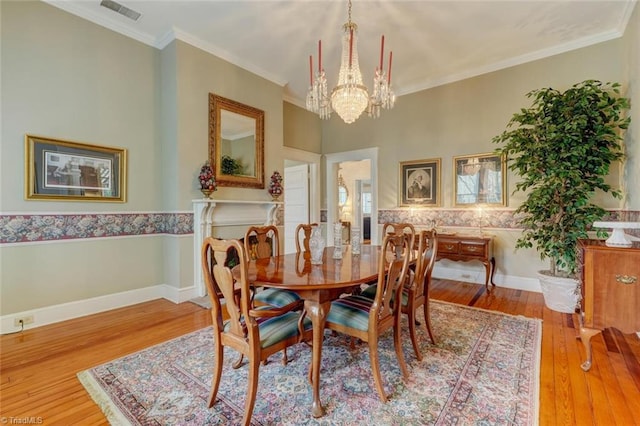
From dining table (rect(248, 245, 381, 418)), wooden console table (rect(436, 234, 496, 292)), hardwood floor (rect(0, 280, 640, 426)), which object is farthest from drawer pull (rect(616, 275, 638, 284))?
wooden console table (rect(436, 234, 496, 292))

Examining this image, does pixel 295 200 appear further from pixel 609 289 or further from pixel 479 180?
pixel 609 289

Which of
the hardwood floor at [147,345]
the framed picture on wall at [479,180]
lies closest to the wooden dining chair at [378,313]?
the hardwood floor at [147,345]

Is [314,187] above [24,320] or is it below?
above

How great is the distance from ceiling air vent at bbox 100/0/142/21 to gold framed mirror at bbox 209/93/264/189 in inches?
41.8

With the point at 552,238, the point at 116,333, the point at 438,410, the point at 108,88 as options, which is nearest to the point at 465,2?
the point at 552,238

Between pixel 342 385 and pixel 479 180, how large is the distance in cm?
366

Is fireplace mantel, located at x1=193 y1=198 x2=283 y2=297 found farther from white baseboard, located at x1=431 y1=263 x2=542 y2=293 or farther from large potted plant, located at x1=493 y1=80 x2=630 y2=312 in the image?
large potted plant, located at x1=493 y1=80 x2=630 y2=312

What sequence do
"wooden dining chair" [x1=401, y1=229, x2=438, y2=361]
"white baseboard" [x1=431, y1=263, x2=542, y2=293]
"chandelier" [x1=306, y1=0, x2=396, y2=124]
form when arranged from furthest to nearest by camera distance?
"white baseboard" [x1=431, y1=263, x2=542, y2=293], "chandelier" [x1=306, y1=0, x2=396, y2=124], "wooden dining chair" [x1=401, y1=229, x2=438, y2=361]

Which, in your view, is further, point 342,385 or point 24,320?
point 24,320

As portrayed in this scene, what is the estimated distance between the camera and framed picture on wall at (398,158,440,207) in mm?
4672

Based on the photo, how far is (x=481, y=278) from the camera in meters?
4.31

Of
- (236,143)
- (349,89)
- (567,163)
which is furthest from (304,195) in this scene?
(567,163)

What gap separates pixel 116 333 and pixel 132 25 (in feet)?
11.0

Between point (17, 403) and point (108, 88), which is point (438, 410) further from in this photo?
point (108, 88)
